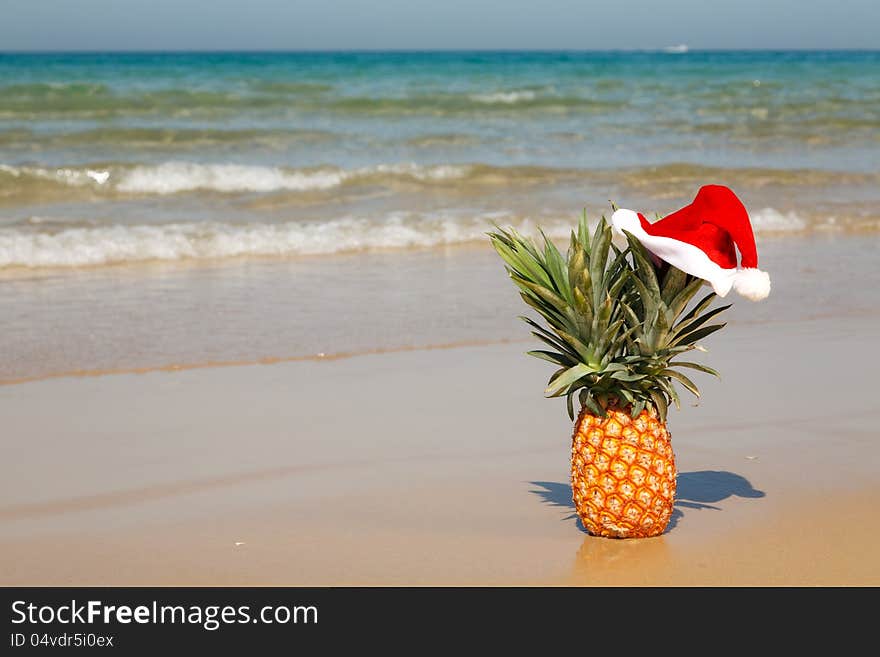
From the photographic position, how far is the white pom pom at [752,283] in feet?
11.0

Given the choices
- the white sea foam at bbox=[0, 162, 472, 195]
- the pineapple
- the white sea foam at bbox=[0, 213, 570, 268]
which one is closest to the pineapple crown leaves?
the pineapple

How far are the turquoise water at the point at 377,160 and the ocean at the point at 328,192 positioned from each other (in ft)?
0.19

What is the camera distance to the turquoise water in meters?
11.2

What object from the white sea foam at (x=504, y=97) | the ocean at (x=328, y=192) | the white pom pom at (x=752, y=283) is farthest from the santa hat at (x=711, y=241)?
the white sea foam at (x=504, y=97)

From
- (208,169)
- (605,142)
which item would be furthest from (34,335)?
(605,142)

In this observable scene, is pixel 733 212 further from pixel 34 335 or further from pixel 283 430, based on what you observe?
pixel 34 335

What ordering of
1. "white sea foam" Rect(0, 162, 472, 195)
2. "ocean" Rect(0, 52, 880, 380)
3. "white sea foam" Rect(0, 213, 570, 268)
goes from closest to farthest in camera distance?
"ocean" Rect(0, 52, 880, 380), "white sea foam" Rect(0, 213, 570, 268), "white sea foam" Rect(0, 162, 472, 195)

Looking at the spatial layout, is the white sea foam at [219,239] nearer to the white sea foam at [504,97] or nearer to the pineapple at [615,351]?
the pineapple at [615,351]

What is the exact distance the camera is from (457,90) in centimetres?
2995

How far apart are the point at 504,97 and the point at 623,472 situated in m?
25.1

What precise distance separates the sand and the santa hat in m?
0.90

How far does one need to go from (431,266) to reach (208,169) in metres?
7.07

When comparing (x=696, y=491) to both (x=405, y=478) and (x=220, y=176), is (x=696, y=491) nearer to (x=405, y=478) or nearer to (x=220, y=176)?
(x=405, y=478)

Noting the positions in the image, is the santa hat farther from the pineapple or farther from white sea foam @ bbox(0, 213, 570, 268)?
white sea foam @ bbox(0, 213, 570, 268)
